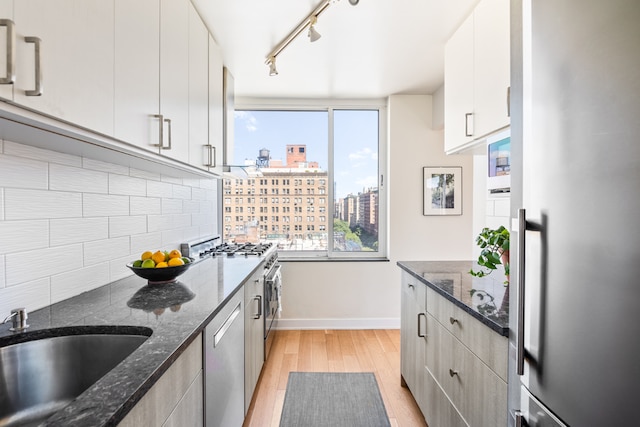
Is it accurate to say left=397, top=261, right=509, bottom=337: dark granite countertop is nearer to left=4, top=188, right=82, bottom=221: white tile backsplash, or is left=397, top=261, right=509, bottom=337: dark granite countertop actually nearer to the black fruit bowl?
the black fruit bowl

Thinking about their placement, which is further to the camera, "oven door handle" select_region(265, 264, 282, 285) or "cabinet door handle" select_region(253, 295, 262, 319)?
"oven door handle" select_region(265, 264, 282, 285)

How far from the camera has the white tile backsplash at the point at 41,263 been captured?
113cm

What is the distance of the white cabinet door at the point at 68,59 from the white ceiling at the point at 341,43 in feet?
3.63

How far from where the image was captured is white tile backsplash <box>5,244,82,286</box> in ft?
3.70

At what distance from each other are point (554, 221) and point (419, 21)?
1.89 meters

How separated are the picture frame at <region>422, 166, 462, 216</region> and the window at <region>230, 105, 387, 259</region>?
49 centimetres

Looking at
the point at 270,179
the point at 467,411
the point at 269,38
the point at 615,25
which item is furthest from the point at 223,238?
the point at 615,25

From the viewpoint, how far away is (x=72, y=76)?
37.4 inches

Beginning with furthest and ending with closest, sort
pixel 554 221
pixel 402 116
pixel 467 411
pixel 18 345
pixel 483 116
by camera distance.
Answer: pixel 402 116
pixel 483 116
pixel 467 411
pixel 18 345
pixel 554 221

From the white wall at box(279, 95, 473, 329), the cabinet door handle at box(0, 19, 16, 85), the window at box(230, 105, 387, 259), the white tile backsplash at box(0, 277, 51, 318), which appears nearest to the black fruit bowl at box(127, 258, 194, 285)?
the white tile backsplash at box(0, 277, 51, 318)

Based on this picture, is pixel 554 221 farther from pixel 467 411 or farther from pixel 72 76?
pixel 72 76

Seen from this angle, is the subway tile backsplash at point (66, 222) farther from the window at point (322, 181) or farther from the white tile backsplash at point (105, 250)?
the window at point (322, 181)

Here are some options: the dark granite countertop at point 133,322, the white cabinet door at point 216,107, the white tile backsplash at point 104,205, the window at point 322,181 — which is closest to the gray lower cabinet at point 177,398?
the dark granite countertop at point 133,322

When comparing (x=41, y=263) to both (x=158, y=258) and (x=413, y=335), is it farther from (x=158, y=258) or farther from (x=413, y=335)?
(x=413, y=335)
